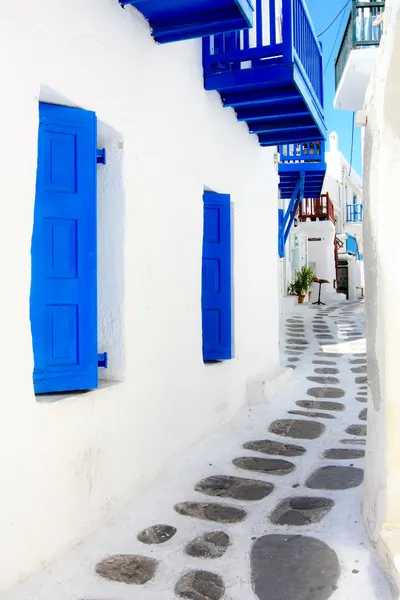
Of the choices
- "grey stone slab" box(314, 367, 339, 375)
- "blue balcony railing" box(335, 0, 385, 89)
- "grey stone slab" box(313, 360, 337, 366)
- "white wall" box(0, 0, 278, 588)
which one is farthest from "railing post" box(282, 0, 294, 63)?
"blue balcony railing" box(335, 0, 385, 89)

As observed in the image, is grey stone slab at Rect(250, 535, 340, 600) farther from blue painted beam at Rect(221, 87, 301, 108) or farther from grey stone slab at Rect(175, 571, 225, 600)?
blue painted beam at Rect(221, 87, 301, 108)

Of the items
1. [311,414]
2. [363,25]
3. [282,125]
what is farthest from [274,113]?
[363,25]

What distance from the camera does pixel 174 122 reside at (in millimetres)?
4676

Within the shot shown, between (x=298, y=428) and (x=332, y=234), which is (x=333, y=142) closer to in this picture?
(x=332, y=234)

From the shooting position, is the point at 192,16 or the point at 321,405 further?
the point at 321,405

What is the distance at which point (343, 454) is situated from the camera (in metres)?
→ 4.85

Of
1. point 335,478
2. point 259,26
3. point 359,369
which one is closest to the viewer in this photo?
point 335,478

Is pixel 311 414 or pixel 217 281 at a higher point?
pixel 217 281

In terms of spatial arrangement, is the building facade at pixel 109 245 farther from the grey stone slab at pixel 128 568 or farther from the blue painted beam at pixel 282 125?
the blue painted beam at pixel 282 125

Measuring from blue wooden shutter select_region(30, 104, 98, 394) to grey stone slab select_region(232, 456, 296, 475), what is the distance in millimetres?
1690

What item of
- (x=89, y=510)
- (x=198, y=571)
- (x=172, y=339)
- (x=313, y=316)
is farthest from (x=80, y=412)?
(x=313, y=316)

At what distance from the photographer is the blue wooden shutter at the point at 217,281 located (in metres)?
5.86

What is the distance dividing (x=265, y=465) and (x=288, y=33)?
3627 millimetres

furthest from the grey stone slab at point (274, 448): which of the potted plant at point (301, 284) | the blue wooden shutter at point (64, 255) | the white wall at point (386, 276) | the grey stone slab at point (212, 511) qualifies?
the potted plant at point (301, 284)
